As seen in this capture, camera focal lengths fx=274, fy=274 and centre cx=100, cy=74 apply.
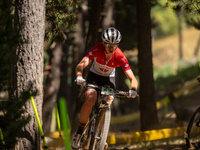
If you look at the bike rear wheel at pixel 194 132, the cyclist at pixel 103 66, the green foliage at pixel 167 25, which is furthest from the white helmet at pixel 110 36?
the green foliage at pixel 167 25

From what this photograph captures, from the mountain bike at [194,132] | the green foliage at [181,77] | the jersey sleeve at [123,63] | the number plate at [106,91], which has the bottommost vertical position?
the green foliage at [181,77]

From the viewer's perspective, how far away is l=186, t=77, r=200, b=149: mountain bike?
18.0 ft

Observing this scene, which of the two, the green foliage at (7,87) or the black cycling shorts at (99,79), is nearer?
the green foliage at (7,87)

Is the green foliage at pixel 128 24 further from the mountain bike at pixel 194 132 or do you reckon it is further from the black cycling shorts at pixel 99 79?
the mountain bike at pixel 194 132

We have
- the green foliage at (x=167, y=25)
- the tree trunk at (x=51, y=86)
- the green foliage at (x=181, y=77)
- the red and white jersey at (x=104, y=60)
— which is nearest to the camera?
the red and white jersey at (x=104, y=60)

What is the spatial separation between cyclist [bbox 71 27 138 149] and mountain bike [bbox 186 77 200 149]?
54.1 inches

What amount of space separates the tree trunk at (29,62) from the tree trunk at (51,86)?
975 centimetres

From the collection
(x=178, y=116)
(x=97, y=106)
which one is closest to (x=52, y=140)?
(x=97, y=106)

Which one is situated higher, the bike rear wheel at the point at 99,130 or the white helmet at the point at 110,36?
the white helmet at the point at 110,36

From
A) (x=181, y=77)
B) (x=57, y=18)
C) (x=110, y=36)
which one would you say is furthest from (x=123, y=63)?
(x=181, y=77)

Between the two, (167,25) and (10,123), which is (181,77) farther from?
(167,25)

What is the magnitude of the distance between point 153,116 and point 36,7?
6.28m

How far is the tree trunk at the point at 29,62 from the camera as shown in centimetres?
527

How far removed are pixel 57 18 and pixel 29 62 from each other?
2.27 m
